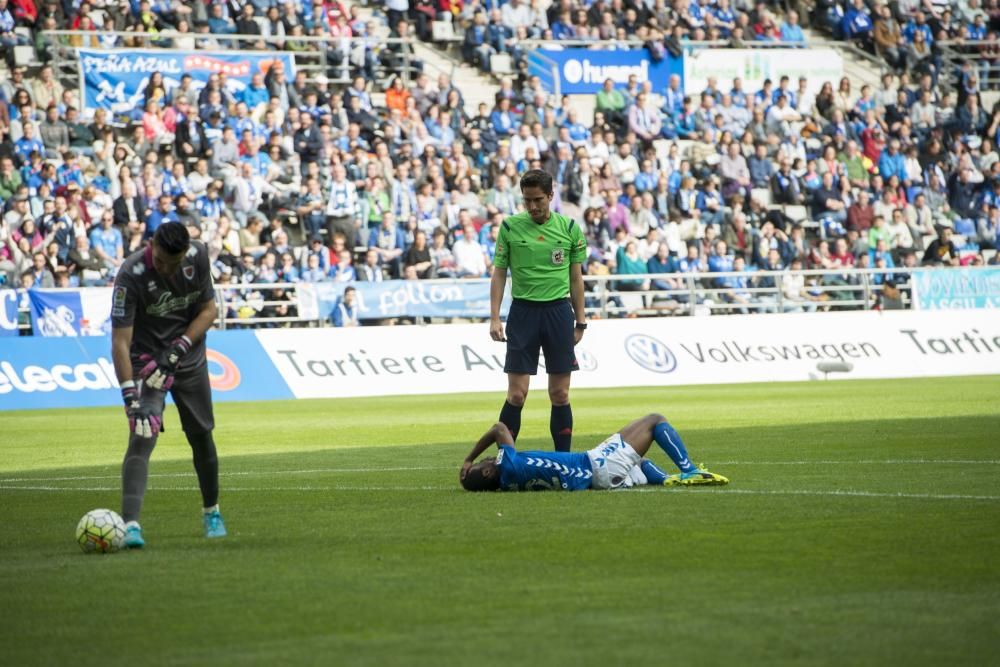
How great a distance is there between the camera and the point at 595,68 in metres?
38.1

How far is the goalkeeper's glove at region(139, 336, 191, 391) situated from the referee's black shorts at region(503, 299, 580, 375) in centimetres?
435

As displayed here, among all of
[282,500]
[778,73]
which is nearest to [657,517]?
[282,500]

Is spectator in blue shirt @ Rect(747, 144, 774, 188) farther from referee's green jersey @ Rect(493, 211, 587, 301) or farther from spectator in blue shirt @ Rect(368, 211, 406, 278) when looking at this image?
referee's green jersey @ Rect(493, 211, 587, 301)

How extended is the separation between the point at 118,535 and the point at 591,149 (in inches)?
1061

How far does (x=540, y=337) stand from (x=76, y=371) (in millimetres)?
15153

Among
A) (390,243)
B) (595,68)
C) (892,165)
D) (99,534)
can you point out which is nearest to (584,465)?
(99,534)

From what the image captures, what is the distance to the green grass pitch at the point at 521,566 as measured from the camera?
20.2 ft

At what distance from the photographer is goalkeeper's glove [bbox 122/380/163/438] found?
364 inches

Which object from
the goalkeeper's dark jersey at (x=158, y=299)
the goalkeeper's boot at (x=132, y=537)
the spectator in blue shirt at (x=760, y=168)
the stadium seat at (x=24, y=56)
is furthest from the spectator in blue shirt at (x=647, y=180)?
the goalkeeper's boot at (x=132, y=537)

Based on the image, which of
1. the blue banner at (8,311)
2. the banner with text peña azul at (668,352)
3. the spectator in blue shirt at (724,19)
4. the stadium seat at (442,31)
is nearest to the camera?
the blue banner at (8,311)

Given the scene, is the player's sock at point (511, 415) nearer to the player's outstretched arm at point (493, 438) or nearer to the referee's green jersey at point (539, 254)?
the referee's green jersey at point (539, 254)

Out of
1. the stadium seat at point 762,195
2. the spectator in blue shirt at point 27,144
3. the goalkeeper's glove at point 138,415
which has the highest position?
the goalkeeper's glove at point 138,415

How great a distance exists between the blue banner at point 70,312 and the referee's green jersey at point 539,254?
47.2 feet

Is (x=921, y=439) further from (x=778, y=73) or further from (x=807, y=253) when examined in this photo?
(x=778, y=73)
